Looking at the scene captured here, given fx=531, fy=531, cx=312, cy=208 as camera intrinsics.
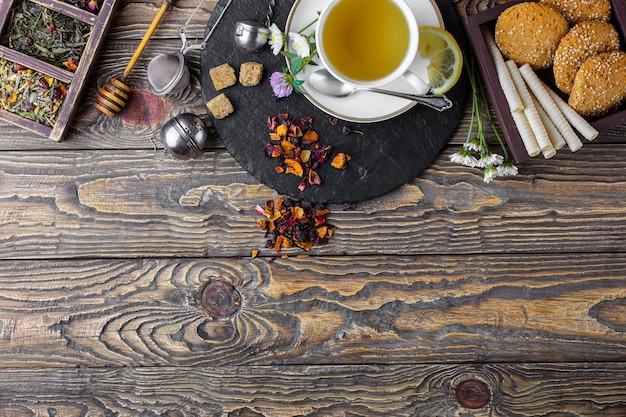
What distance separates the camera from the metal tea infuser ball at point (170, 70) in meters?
1.13

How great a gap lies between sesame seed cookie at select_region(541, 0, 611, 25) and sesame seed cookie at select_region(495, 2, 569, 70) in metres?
0.02

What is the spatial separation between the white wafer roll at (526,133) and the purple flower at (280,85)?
46cm

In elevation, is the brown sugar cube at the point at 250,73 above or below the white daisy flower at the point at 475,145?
above

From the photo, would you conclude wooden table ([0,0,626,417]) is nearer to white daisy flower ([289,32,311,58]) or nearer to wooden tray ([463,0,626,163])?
wooden tray ([463,0,626,163])

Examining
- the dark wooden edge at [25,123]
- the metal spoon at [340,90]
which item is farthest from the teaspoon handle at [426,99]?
the dark wooden edge at [25,123]

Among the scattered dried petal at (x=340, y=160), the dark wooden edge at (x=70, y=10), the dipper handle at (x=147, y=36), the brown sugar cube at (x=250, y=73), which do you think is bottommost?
the scattered dried petal at (x=340, y=160)

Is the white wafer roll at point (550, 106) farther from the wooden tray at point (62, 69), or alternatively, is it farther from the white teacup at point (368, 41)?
the wooden tray at point (62, 69)

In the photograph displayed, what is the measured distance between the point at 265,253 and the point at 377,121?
0.38m

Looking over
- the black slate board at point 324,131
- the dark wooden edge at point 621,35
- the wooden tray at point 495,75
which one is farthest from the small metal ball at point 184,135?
the dark wooden edge at point 621,35

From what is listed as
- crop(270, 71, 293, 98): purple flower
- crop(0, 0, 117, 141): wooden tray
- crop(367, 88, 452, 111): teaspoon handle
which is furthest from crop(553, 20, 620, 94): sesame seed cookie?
crop(0, 0, 117, 141): wooden tray

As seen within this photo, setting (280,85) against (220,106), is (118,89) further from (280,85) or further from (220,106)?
(280,85)

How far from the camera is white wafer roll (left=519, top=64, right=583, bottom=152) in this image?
3.44ft

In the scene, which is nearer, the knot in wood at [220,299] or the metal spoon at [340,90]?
the metal spoon at [340,90]

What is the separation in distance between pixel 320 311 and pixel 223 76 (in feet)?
1.82
